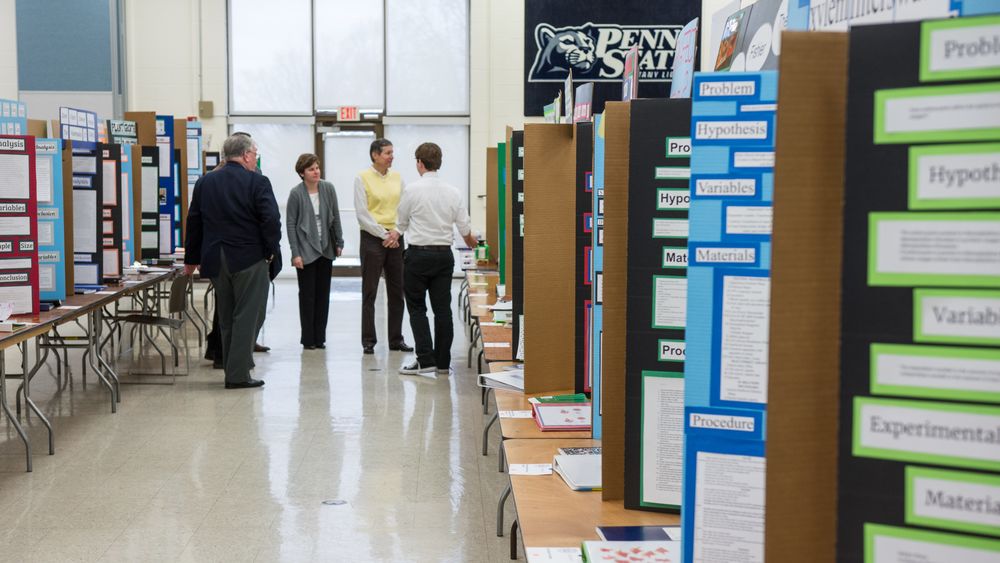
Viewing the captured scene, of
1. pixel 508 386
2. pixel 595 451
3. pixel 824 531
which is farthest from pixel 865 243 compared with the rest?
pixel 508 386

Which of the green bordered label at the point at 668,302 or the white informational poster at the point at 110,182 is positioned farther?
the white informational poster at the point at 110,182

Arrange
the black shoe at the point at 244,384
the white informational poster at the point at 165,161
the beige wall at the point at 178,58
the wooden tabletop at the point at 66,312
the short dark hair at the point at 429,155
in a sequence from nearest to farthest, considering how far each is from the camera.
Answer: the wooden tabletop at the point at 66,312
the black shoe at the point at 244,384
the short dark hair at the point at 429,155
the white informational poster at the point at 165,161
the beige wall at the point at 178,58

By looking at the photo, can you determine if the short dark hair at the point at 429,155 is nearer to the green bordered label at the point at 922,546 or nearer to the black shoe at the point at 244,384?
the black shoe at the point at 244,384

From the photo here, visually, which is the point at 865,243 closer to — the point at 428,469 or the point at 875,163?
the point at 875,163

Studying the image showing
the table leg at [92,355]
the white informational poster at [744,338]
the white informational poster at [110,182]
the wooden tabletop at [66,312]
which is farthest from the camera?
the white informational poster at [110,182]

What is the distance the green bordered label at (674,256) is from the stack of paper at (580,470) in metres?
0.68

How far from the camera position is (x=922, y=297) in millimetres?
1098

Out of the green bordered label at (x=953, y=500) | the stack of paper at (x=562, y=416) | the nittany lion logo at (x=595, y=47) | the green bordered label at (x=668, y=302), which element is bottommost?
the stack of paper at (x=562, y=416)

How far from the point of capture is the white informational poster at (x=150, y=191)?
7559 mm

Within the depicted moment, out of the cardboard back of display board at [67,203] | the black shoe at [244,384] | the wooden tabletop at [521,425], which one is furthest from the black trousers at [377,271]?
the wooden tabletop at [521,425]

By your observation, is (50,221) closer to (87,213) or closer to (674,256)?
(87,213)

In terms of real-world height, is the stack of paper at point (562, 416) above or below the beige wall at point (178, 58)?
below

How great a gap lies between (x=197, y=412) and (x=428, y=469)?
1.83m

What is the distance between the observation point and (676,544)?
2.05 metres
